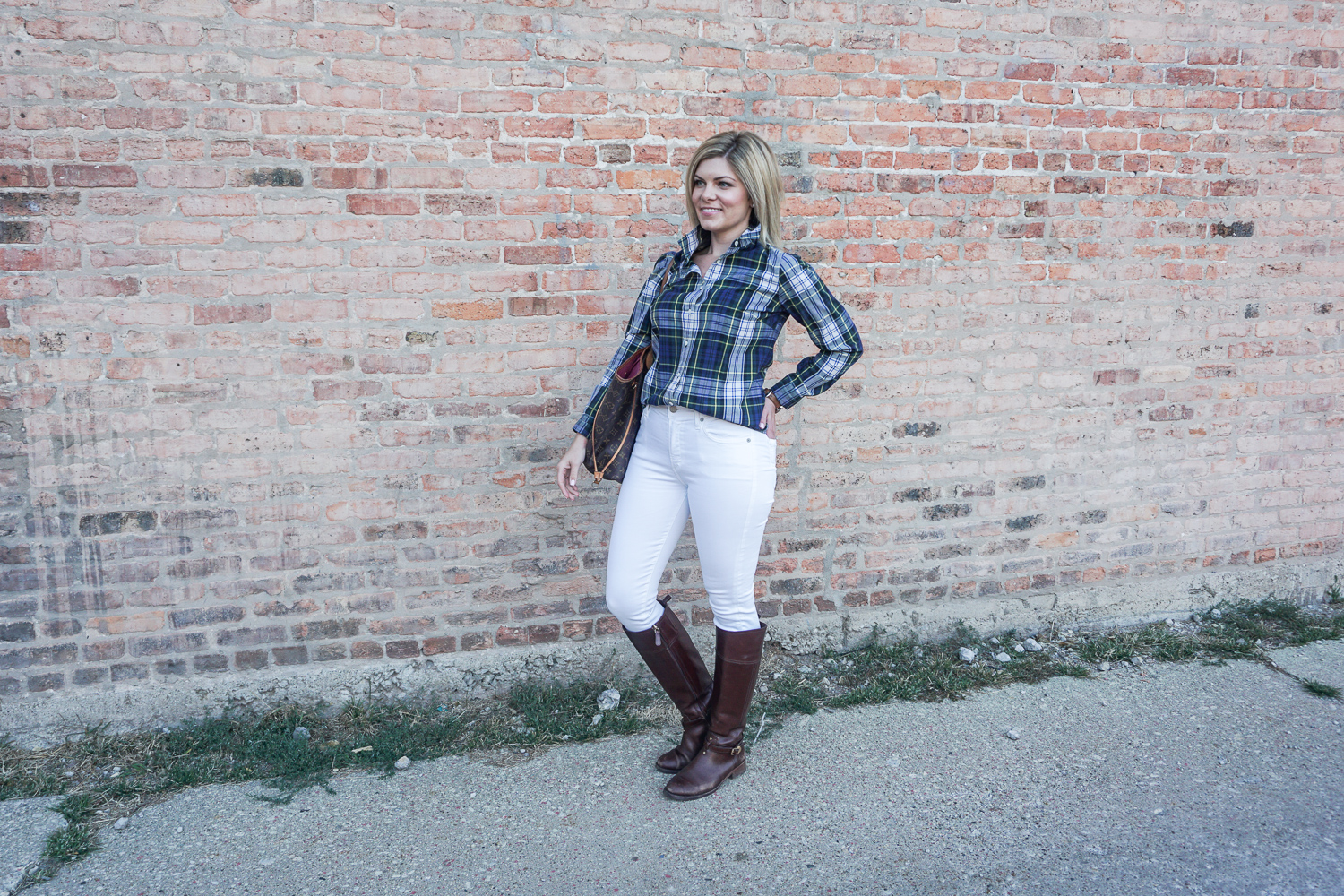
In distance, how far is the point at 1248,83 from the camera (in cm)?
360

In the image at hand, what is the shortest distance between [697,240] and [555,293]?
0.68m

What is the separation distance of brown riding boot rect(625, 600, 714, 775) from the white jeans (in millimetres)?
69

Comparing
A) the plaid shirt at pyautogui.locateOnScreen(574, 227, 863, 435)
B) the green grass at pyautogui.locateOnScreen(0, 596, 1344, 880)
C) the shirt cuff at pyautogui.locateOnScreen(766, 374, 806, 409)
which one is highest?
the plaid shirt at pyautogui.locateOnScreen(574, 227, 863, 435)

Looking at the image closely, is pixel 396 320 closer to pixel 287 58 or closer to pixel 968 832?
pixel 287 58

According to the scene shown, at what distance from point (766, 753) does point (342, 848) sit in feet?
4.53

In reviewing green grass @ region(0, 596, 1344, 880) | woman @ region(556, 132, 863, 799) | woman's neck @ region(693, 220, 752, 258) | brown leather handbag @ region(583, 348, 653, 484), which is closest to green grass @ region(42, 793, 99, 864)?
green grass @ region(0, 596, 1344, 880)

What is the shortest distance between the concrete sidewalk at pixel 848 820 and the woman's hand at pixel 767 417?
1.16 meters

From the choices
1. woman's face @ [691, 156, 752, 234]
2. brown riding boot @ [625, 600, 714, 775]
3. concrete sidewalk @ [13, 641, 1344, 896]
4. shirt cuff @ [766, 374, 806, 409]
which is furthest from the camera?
brown riding boot @ [625, 600, 714, 775]

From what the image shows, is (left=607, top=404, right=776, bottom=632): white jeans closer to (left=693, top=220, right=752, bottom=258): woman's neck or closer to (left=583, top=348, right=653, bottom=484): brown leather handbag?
(left=583, top=348, right=653, bottom=484): brown leather handbag

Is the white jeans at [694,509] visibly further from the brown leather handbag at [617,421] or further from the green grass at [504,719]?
the green grass at [504,719]

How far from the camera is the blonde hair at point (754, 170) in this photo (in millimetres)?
2545

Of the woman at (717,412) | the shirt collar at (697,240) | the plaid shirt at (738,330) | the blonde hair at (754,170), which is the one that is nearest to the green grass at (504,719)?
the woman at (717,412)

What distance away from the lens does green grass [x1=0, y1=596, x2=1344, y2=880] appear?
2.82 metres

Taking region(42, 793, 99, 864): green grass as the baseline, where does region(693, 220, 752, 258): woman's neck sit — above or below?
above
